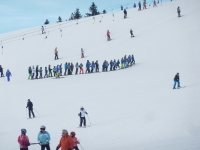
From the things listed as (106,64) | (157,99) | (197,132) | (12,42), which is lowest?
(197,132)

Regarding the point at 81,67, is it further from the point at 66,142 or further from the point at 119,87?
the point at 66,142

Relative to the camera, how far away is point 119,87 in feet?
67.2

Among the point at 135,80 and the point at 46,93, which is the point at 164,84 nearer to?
the point at 135,80

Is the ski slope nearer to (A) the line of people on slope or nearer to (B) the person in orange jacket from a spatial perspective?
(A) the line of people on slope

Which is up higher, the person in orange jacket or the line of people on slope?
the line of people on slope

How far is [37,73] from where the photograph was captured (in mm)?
27375

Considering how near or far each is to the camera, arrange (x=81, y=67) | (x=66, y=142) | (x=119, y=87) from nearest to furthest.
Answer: (x=66, y=142)
(x=119, y=87)
(x=81, y=67)

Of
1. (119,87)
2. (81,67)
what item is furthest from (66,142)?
(81,67)

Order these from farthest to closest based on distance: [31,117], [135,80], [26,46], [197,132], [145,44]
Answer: [26,46], [145,44], [135,80], [31,117], [197,132]

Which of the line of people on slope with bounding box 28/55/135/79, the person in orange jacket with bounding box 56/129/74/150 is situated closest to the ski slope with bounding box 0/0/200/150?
the line of people on slope with bounding box 28/55/135/79

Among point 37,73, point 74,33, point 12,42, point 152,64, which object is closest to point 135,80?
point 152,64

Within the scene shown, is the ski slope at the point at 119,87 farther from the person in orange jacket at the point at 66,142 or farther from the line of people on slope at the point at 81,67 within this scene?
the person in orange jacket at the point at 66,142

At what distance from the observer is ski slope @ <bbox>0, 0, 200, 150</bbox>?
1150 centimetres

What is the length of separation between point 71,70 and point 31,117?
11.6m
